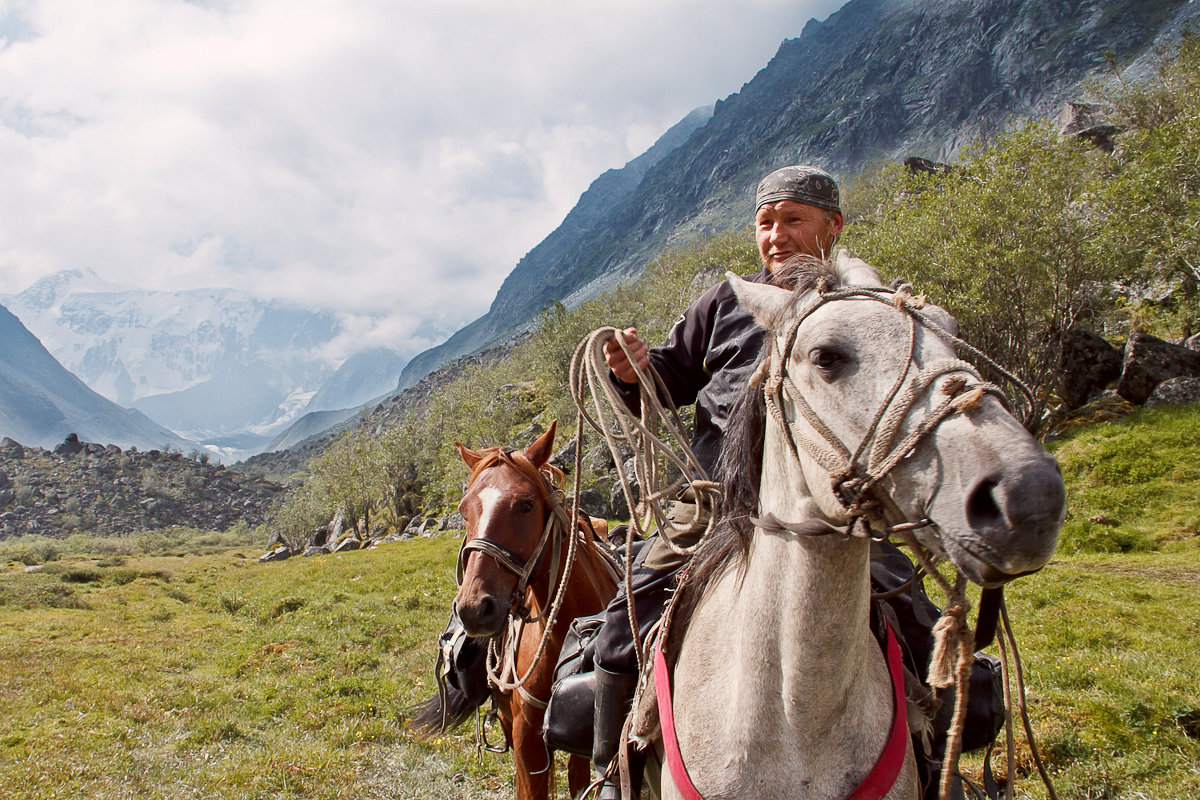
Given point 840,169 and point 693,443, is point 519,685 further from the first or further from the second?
point 840,169

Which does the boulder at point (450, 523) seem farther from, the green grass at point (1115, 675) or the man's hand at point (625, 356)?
the man's hand at point (625, 356)

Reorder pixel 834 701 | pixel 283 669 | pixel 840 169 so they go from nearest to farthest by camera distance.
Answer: pixel 834 701, pixel 283 669, pixel 840 169

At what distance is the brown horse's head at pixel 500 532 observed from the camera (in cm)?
435

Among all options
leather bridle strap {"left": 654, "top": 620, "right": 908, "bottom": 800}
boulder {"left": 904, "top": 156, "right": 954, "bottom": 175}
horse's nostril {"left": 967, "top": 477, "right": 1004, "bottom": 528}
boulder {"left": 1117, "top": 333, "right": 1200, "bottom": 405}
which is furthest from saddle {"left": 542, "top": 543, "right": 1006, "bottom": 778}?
boulder {"left": 904, "top": 156, "right": 954, "bottom": 175}

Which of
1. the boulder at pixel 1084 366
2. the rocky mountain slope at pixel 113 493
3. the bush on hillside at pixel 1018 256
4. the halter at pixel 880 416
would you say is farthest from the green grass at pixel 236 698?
the rocky mountain slope at pixel 113 493

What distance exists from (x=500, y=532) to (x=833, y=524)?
3.28 metres

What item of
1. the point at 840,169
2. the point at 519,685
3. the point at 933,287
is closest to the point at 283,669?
the point at 519,685

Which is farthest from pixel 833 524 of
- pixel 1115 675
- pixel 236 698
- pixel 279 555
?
pixel 279 555

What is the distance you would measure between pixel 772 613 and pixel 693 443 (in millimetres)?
1261

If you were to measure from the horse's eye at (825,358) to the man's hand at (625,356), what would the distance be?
108 centimetres

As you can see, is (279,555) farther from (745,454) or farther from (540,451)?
(745,454)

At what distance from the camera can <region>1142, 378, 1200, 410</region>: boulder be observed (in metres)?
15.8

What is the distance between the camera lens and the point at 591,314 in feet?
197

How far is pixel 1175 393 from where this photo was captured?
1603 centimetres
